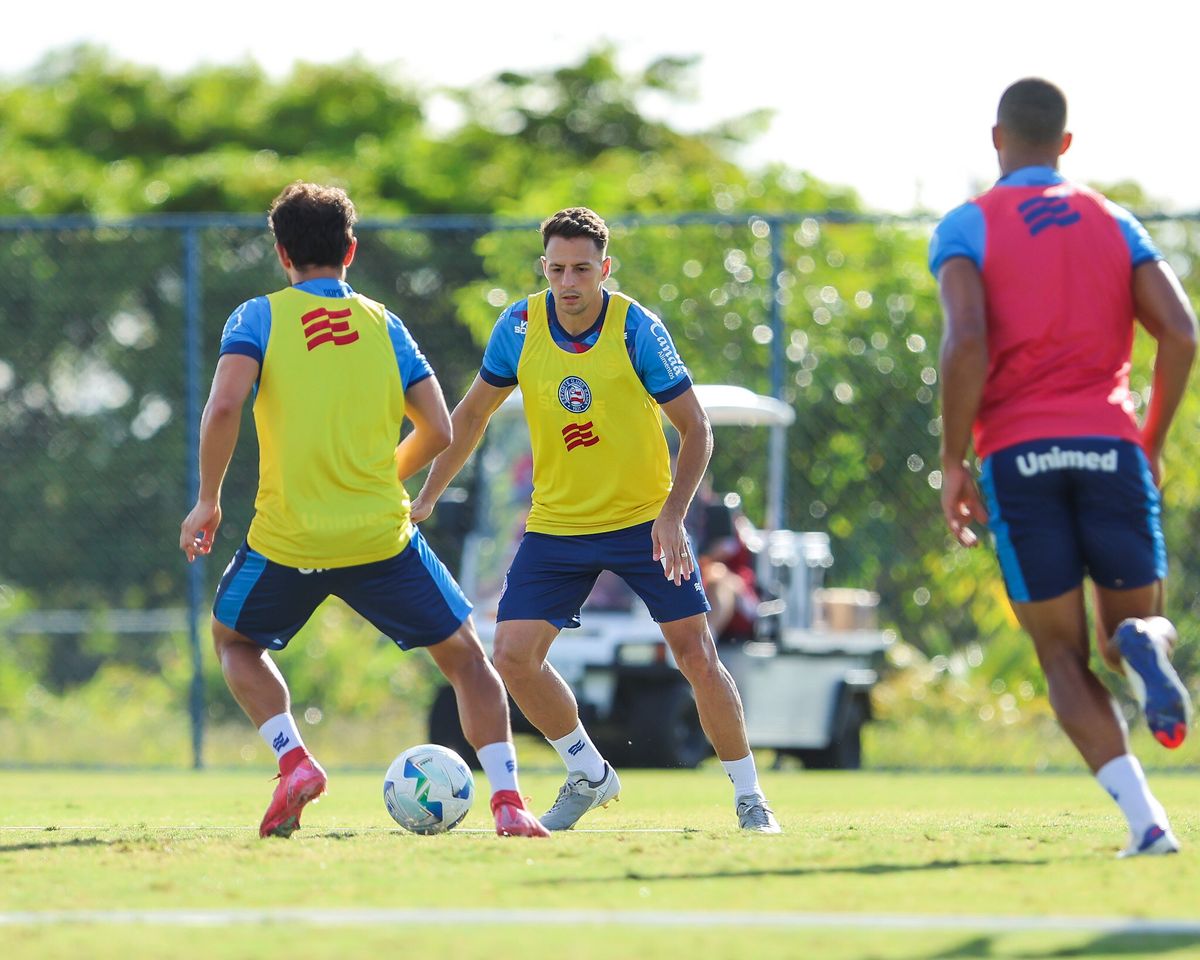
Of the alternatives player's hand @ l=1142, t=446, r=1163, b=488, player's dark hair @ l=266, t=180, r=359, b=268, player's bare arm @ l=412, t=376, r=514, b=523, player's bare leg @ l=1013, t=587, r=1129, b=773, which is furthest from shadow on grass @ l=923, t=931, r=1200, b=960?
player's bare arm @ l=412, t=376, r=514, b=523

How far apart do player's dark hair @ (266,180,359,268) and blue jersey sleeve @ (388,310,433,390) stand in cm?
27

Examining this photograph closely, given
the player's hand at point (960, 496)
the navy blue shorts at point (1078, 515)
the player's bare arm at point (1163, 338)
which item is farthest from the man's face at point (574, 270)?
the player's bare arm at point (1163, 338)

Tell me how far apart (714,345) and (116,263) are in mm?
8568

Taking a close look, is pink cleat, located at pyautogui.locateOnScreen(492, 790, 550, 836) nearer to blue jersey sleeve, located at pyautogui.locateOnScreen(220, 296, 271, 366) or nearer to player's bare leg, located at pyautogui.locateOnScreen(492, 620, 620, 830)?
player's bare leg, located at pyautogui.locateOnScreen(492, 620, 620, 830)

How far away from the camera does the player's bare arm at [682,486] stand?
271 inches

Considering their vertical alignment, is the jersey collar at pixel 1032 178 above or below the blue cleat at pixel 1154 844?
above

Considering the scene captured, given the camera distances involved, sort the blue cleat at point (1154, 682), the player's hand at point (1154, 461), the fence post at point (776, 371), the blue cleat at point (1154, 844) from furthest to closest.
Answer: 1. the fence post at point (776, 371)
2. the player's hand at point (1154, 461)
3. the blue cleat at point (1154, 844)
4. the blue cleat at point (1154, 682)

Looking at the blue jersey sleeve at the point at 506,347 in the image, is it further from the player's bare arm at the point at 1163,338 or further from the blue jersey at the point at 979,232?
the player's bare arm at the point at 1163,338

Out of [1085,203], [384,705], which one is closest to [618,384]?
[1085,203]

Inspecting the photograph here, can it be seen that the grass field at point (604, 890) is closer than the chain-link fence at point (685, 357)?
Yes

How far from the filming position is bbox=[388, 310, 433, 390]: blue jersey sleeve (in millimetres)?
6609

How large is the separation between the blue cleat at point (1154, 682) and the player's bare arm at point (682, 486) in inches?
68.9

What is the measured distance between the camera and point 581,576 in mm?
7285

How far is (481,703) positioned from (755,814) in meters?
1.10
